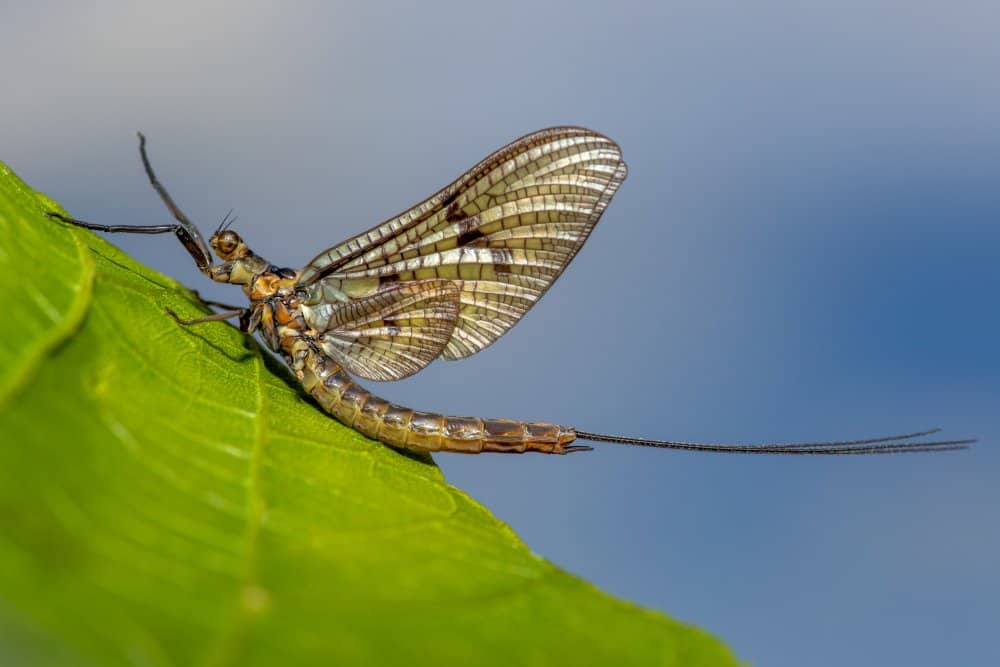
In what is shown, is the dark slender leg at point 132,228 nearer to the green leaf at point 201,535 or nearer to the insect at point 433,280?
the insect at point 433,280

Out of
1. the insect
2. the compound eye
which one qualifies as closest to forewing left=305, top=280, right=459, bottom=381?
the insect

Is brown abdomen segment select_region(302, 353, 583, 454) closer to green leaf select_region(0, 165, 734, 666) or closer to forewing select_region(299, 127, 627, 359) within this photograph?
forewing select_region(299, 127, 627, 359)

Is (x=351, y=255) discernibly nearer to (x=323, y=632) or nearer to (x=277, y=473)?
(x=277, y=473)

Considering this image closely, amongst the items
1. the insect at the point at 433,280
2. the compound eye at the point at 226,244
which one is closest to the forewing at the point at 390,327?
the insect at the point at 433,280

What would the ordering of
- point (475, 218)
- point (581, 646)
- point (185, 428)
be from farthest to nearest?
point (475, 218)
point (185, 428)
point (581, 646)

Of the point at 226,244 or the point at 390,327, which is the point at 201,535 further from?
the point at 226,244

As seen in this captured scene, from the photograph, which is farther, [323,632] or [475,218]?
[475,218]

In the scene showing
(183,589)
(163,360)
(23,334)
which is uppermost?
(163,360)

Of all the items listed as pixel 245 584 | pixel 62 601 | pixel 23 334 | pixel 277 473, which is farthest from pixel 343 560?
pixel 23 334
